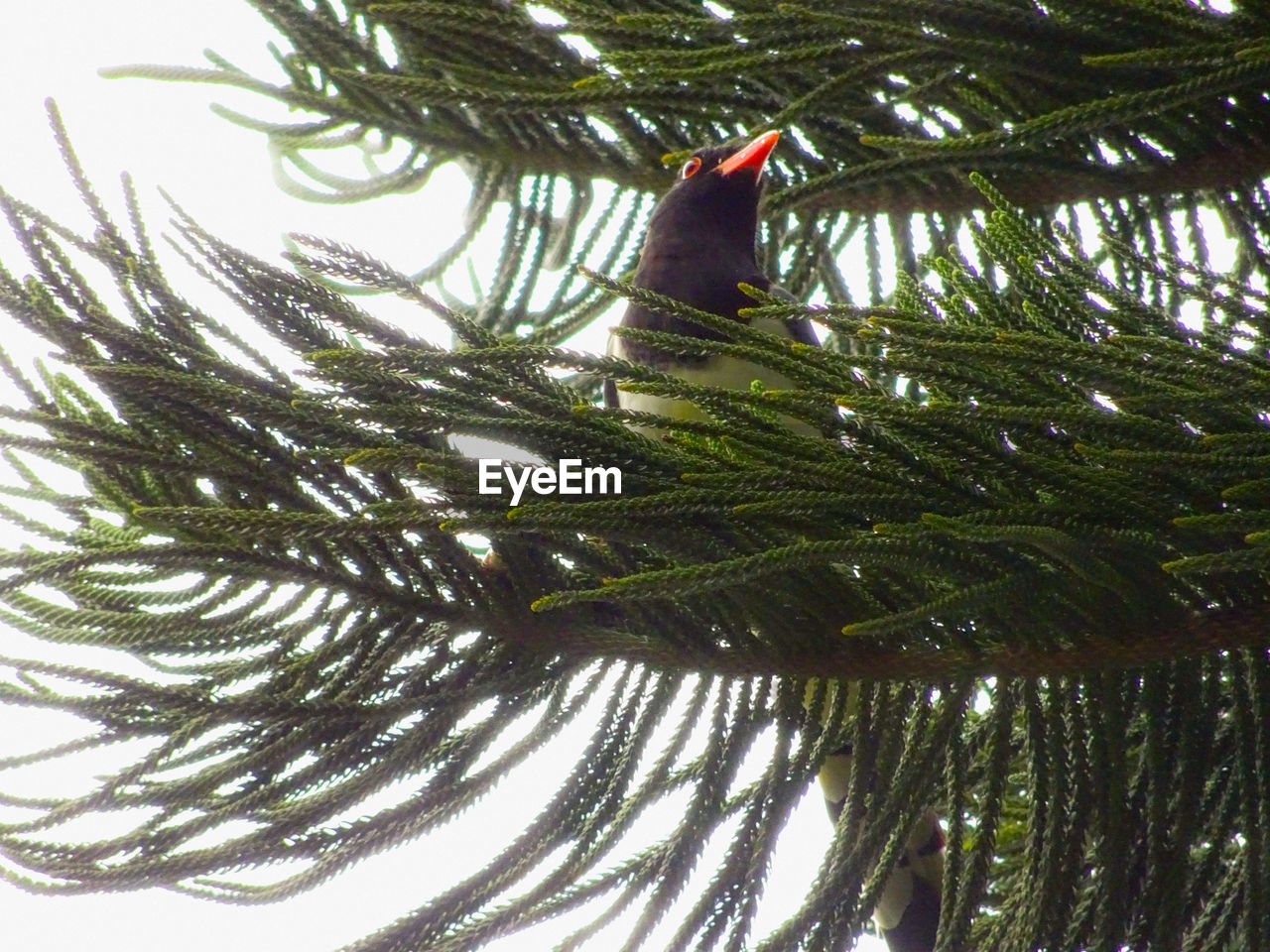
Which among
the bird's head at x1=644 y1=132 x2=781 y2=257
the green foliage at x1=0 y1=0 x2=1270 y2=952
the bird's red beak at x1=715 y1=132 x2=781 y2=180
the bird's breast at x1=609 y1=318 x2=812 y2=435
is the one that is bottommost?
the green foliage at x1=0 y1=0 x2=1270 y2=952

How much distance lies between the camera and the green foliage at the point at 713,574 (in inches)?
37.5

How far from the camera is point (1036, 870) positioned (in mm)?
1121

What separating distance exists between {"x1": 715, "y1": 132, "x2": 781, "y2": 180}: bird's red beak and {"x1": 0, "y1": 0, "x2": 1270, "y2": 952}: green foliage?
18.2 inches

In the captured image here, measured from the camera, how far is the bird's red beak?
1.83 m

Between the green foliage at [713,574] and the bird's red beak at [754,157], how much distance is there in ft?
1.52

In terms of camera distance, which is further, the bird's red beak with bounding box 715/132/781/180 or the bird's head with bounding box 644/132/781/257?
the bird's head with bounding box 644/132/781/257

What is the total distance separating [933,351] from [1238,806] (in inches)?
19.2

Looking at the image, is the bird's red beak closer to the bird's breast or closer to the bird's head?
the bird's head

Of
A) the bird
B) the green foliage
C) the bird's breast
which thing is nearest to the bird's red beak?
the bird

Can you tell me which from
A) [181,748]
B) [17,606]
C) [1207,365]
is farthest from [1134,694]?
[17,606]

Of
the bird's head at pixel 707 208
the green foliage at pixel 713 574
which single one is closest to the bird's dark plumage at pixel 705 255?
the bird's head at pixel 707 208

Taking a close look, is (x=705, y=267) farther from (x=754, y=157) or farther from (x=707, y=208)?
(x=754, y=157)

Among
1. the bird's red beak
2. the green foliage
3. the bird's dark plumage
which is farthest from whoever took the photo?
the bird's dark plumage

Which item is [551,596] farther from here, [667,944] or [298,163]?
[298,163]
